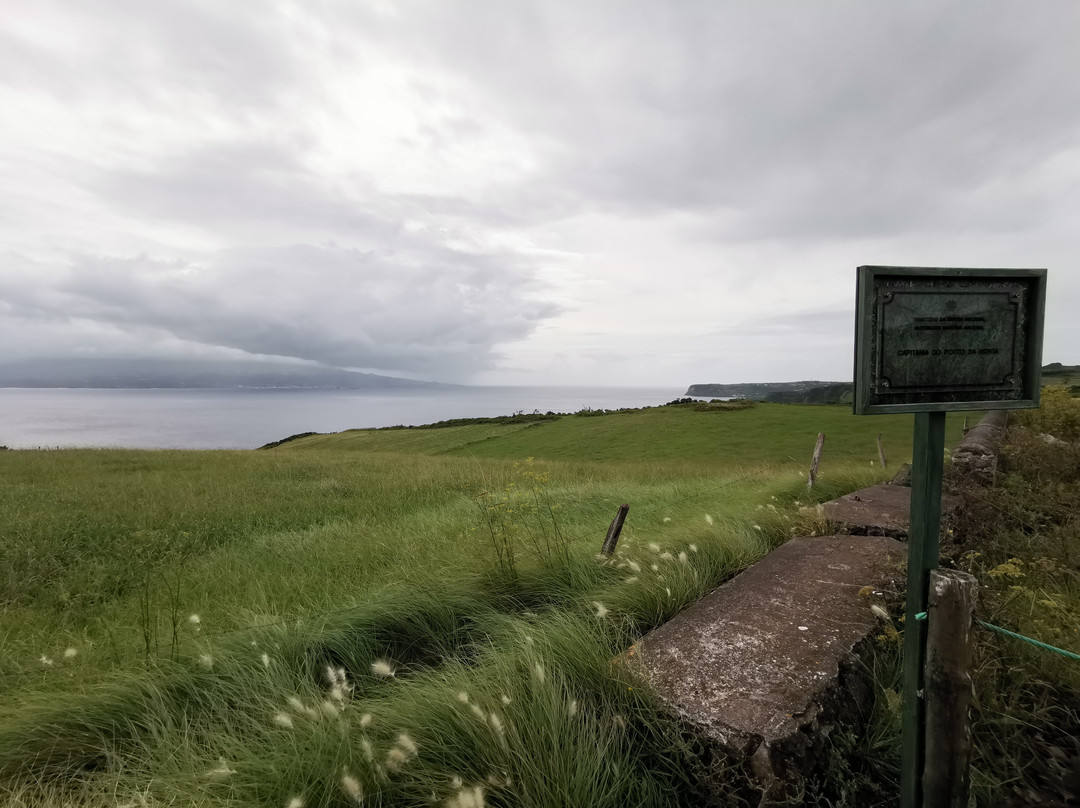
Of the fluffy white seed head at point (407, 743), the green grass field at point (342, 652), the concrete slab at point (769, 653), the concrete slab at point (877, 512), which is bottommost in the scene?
the green grass field at point (342, 652)

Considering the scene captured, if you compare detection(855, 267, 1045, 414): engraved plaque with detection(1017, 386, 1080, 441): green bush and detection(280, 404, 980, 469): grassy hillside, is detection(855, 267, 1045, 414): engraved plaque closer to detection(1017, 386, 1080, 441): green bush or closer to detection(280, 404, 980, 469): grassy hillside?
detection(1017, 386, 1080, 441): green bush

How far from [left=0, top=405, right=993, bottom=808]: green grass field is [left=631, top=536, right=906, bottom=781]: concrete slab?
9.9 inches

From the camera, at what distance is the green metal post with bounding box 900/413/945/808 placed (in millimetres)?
2098

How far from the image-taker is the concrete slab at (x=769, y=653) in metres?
2.34

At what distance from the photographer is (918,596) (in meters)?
2.13

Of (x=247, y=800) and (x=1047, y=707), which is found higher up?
(x=1047, y=707)

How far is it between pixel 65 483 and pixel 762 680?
16.1m

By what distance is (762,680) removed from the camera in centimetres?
268

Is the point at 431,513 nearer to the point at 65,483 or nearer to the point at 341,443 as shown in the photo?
the point at 65,483

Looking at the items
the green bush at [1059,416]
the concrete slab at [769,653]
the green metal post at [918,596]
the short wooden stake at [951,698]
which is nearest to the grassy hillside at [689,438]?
the green bush at [1059,416]

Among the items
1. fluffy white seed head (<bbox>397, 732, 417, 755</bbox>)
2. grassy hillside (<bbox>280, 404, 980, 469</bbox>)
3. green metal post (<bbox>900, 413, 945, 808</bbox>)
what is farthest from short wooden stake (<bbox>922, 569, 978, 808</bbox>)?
grassy hillside (<bbox>280, 404, 980, 469</bbox>)

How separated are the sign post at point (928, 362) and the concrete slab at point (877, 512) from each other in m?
3.14

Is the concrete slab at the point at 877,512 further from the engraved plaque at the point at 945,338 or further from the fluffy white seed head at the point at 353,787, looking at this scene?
the fluffy white seed head at the point at 353,787

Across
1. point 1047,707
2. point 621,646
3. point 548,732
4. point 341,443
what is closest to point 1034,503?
point 1047,707
